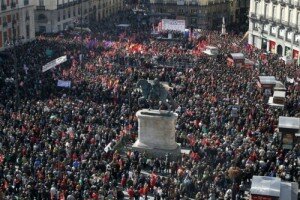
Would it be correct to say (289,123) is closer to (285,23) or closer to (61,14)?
(285,23)

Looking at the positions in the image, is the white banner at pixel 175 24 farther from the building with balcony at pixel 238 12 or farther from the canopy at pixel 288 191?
the canopy at pixel 288 191

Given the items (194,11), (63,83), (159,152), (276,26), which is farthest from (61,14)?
(159,152)

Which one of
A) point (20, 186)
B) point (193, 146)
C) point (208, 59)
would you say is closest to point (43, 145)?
point (20, 186)

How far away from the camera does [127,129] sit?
3631 cm

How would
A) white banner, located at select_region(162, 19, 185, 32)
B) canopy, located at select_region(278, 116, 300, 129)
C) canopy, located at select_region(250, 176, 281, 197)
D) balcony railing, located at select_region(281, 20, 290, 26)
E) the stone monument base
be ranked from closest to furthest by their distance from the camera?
canopy, located at select_region(250, 176, 281, 197) → the stone monument base → canopy, located at select_region(278, 116, 300, 129) → balcony railing, located at select_region(281, 20, 290, 26) → white banner, located at select_region(162, 19, 185, 32)

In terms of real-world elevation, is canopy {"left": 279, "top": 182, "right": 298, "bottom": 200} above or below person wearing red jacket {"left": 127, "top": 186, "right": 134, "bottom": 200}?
above

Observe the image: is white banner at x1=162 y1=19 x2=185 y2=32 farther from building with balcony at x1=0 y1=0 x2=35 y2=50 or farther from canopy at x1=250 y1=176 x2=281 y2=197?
canopy at x1=250 y1=176 x2=281 y2=197

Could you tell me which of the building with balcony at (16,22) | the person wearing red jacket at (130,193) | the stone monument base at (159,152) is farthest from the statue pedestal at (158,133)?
the building with balcony at (16,22)

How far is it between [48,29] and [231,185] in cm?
6554

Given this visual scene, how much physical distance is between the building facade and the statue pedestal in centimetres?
4788

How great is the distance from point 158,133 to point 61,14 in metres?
61.3

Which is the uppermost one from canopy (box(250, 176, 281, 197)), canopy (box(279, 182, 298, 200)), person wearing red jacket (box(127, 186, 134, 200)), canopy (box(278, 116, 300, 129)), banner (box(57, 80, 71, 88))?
banner (box(57, 80, 71, 88))

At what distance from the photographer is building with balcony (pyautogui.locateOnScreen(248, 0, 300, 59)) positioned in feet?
233

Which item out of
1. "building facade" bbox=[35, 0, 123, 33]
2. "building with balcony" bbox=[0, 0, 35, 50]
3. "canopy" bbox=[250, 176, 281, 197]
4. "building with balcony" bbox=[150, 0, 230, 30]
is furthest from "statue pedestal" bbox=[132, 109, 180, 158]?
"building with balcony" bbox=[150, 0, 230, 30]
